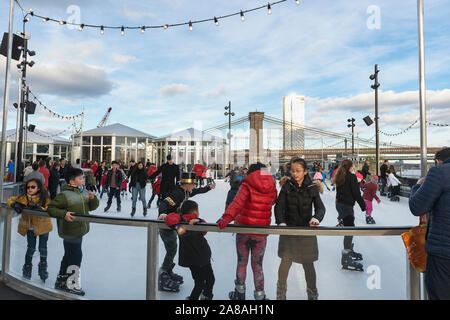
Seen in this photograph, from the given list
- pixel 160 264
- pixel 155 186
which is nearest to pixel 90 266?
pixel 160 264

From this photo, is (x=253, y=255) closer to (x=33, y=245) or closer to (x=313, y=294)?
(x=313, y=294)

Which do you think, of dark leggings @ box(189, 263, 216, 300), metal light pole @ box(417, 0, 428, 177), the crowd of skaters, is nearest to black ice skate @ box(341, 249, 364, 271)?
the crowd of skaters

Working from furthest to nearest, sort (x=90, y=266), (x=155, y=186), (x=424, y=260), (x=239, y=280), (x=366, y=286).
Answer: (x=155, y=186)
(x=90, y=266)
(x=239, y=280)
(x=366, y=286)
(x=424, y=260)

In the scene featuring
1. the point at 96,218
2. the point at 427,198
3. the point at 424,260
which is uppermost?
the point at 427,198

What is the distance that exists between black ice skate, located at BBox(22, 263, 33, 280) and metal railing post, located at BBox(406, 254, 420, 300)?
288cm

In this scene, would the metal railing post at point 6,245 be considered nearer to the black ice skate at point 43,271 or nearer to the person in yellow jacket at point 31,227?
the person in yellow jacket at point 31,227

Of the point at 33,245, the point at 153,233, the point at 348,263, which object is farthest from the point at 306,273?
the point at 33,245

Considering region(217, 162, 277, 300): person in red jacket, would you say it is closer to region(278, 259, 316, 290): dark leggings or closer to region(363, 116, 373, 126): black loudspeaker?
region(278, 259, 316, 290): dark leggings

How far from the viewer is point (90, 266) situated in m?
2.37

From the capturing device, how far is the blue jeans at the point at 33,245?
2.54 meters

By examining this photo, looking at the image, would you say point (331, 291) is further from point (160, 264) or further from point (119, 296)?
point (119, 296)

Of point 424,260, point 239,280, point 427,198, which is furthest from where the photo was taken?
point 239,280
